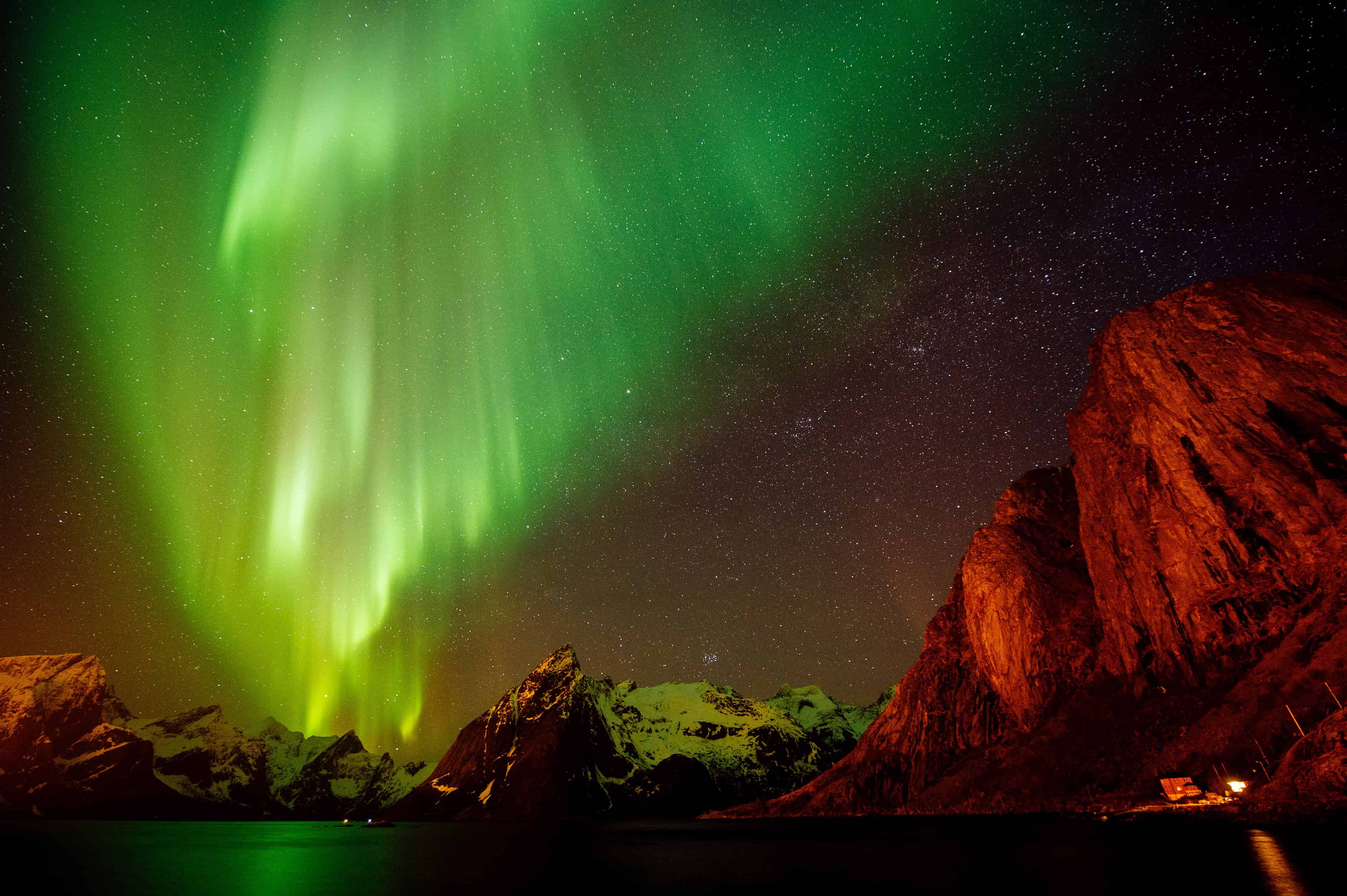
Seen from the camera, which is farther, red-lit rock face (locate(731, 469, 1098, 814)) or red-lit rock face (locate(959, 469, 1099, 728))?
red-lit rock face (locate(731, 469, 1098, 814))

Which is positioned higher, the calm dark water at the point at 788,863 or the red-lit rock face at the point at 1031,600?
the red-lit rock face at the point at 1031,600

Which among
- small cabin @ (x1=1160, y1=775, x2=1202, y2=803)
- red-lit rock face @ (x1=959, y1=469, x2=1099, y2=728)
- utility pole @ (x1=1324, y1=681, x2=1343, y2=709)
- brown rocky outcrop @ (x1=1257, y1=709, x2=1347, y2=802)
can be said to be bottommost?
small cabin @ (x1=1160, y1=775, x2=1202, y2=803)

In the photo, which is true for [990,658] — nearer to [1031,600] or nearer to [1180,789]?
[1031,600]

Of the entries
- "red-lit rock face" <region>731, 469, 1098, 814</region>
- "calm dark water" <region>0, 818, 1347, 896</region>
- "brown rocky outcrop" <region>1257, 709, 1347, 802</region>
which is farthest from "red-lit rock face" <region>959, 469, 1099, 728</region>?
"brown rocky outcrop" <region>1257, 709, 1347, 802</region>

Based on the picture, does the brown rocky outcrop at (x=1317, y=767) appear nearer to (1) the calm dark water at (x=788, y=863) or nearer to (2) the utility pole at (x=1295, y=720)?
(1) the calm dark water at (x=788, y=863)

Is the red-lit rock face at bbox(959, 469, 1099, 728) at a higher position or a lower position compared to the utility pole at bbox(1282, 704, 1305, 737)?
higher

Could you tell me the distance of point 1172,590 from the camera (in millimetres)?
95125

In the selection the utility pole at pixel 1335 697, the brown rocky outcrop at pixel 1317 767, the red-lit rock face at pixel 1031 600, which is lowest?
the brown rocky outcrop at pixel 1317 767

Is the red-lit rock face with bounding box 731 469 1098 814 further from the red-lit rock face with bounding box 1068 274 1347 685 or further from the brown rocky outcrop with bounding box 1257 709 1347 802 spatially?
the brown rocky outcrop with bounding box 1257 709 1347 802

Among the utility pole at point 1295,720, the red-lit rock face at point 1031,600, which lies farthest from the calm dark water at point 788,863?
the red-lit rock face at point 1031,600

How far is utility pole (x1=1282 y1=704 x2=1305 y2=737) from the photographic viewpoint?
6162 centimetres

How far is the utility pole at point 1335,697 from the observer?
60.0 meters

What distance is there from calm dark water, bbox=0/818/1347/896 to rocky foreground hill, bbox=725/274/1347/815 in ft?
53.7

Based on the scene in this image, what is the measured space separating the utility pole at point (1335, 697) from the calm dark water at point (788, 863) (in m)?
18.4
